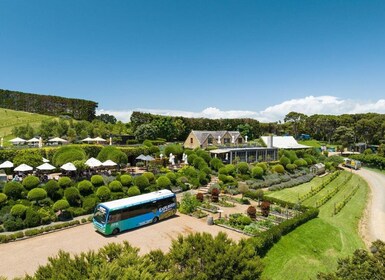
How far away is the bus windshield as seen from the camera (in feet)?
65.6

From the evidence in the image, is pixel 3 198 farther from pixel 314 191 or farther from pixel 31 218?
pixel 314 191

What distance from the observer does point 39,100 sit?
9006 centimetres

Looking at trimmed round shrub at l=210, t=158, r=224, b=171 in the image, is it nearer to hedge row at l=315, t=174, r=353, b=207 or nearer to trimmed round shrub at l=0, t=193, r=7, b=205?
hedge row at l=315, t=174, r=353, b=207

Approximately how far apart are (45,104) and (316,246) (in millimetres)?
90677

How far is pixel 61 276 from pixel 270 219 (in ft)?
66.1

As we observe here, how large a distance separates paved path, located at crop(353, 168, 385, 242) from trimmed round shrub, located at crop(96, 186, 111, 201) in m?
23.5

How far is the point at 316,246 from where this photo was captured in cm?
2188

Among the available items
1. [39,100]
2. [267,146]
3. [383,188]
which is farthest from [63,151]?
[39,100]

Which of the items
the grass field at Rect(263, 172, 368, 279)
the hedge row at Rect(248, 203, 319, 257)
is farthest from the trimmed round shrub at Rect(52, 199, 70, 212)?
the grass field at Rect(263, 172, 368, 279)

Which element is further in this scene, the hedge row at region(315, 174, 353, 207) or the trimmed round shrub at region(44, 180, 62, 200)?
the hedge row at region(315, 174, 353, 207)

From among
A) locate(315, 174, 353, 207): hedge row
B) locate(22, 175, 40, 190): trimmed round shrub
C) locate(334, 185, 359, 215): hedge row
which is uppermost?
locate(22, 175, 40, 190): trimmed round shrub

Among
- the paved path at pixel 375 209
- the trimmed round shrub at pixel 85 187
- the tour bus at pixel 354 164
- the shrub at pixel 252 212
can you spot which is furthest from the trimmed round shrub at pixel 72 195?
the tour bus at pixel 354 164

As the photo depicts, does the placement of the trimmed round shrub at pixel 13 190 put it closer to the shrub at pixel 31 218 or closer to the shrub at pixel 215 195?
the shrub at pixel 31 218

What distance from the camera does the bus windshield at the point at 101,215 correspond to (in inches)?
787
